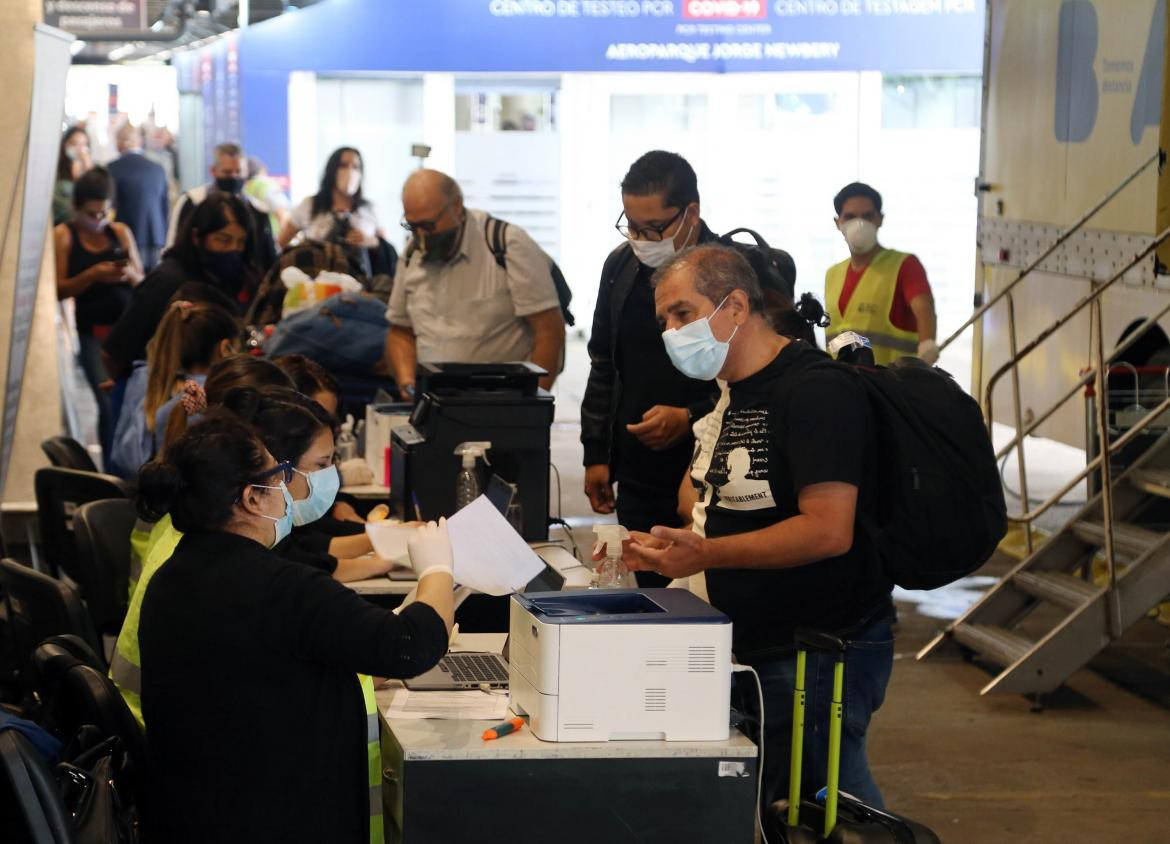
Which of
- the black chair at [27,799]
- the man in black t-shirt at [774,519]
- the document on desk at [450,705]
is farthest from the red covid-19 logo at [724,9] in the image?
the black chair at [27,799]

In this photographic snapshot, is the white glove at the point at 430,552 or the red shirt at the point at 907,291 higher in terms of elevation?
the red shirt at the point at 907,291

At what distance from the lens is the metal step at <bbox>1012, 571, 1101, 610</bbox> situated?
574 centimetres

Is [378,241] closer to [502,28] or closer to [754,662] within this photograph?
[754,662]

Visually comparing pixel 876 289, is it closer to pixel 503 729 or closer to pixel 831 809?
pixel 831 809

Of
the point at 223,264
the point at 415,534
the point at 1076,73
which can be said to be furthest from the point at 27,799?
the point at 1076,73

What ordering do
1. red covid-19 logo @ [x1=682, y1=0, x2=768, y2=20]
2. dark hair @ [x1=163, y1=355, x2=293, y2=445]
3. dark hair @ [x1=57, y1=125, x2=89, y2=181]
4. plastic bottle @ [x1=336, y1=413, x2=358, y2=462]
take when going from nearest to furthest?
dark hair @ [x1=163, y1=355, x2=293, y2=445] → plastic bottle @ [x1=336, y1=413, x2=358, y2=462] → dark hair @ [x1=57, y1=125, x2=89, y2=181] → red covid-19 logo @ [x1=682, y1=0, x2=768, y2=20]

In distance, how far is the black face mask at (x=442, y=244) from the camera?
5.49 metres

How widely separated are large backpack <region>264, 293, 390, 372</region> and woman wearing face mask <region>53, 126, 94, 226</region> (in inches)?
256

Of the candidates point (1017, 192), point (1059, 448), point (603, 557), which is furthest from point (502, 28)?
point (603, 557)

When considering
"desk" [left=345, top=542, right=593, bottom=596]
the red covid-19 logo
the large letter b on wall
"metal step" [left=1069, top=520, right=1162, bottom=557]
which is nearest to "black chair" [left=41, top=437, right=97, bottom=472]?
"desk" [left=345, top=542, right=593, bottom=596]

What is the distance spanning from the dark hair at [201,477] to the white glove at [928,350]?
386cm

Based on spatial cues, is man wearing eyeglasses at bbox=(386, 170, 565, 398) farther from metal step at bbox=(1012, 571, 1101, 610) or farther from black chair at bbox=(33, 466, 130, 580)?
metal step at bbox=(1012, 571, 1101, 610)

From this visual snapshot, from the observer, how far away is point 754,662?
303cm

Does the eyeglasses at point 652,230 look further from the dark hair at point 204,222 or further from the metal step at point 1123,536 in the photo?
the dark hair at point 204,222
